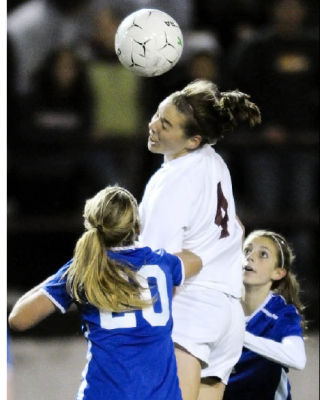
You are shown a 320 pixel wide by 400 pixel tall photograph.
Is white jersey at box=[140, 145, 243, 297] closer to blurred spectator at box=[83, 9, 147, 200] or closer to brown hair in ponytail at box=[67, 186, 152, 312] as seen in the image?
brown hair in ponytail at box=[67, 186, 152, 312]

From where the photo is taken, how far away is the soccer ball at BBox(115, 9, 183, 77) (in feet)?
14.8

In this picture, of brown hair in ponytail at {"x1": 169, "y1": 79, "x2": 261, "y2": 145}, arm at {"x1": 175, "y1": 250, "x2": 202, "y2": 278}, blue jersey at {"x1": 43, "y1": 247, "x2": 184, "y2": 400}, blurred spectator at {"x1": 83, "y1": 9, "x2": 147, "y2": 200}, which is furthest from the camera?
blurred spectator at {"x1": 83, "y1": 9, "x2": 147, "y2": 200}

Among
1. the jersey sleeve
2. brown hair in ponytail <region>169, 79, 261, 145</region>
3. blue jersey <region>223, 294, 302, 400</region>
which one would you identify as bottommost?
blue jersey <region>223, 294, 302, 400</region>

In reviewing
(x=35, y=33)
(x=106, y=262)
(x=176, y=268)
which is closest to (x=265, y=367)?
(x=176, y=268)

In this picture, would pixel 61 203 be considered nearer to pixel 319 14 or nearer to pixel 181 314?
pixel 319 14

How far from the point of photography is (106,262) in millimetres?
3771

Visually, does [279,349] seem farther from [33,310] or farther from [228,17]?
[228,17]

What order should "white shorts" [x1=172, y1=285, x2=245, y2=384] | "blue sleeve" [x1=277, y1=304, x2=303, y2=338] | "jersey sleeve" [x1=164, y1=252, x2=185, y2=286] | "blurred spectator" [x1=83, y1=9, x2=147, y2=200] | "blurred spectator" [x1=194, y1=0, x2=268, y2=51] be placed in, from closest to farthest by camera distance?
"jersey sleeve" [x1=164, y1=252, x2=185, y2=286], "white shorts" [x1=172, y1=285, x2=245, y2=384], "blue sleeve" [x1=277, y1=304, x2=303, y2=338], "blurred spectator" [x1=83, y1=9, x2=147, y2=200], "blurred spectator" [x1=194, y1=0, x2=268, y2=51]

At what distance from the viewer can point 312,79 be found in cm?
830

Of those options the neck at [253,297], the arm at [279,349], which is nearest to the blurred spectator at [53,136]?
the neck at [253,297]

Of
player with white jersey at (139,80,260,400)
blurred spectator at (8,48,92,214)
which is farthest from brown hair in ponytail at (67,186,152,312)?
blurred spectator at (8,48,92,214)

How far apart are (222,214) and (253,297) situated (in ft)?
1.92

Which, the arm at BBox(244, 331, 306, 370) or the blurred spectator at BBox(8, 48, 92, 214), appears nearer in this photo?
the arm at BBox(244, 331, 306, 370)
